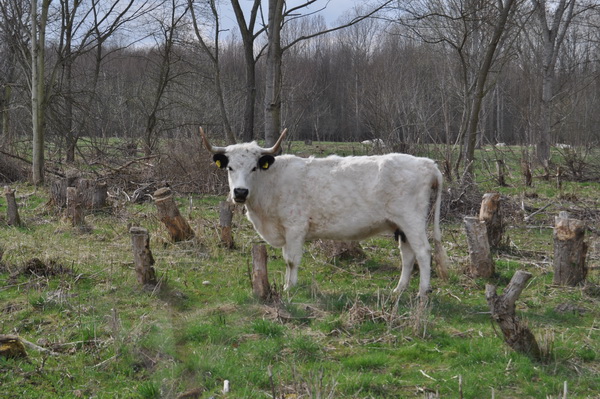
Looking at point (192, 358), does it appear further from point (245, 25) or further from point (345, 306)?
point (245, 25)

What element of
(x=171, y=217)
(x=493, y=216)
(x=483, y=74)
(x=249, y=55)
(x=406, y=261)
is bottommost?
(x=406, y=261)

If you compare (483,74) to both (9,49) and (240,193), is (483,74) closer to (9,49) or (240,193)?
(240,193)

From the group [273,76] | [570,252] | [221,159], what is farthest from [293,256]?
[273,76]

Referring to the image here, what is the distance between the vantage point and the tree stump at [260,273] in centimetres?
679

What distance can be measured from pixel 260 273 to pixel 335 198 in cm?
152

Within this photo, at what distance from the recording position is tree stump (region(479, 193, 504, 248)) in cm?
928

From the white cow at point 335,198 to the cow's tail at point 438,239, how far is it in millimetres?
13

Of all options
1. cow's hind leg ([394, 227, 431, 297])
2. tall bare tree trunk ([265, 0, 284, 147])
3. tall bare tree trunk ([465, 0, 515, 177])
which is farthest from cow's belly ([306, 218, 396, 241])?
tall bare tree trunk ([465, 0, 515, 177])

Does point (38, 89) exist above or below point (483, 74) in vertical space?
below

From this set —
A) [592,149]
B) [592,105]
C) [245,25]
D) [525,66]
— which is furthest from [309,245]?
[592,105]

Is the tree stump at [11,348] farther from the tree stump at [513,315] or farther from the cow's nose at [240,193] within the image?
the tree stump at [513,315]

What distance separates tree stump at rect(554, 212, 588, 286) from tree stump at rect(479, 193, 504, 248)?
5.46 feet

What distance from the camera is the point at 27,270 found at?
25.8 ft

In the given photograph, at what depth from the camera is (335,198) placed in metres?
7.65
